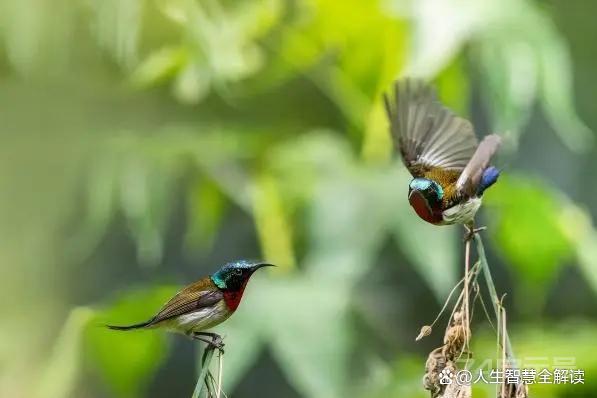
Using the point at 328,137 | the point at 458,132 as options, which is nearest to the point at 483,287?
the point at 458,132

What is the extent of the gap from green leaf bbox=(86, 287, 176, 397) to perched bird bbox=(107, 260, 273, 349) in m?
0.11

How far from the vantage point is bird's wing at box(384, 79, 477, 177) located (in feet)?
1.36

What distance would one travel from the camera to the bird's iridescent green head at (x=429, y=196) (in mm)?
390

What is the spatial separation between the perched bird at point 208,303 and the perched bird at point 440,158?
101 millimetres

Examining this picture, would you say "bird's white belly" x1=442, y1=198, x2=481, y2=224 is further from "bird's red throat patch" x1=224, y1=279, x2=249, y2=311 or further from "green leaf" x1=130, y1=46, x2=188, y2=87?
"green leaf" x1=130, y1=46, x2=188, y2=87

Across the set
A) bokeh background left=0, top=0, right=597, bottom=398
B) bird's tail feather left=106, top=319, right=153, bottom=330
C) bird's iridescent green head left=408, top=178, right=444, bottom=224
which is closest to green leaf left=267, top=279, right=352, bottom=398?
bokeh background left=0, top=0, right=597, bottom=398

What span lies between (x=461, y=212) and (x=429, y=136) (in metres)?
0.05

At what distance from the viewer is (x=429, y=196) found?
391 mm

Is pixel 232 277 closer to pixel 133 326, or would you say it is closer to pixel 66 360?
pixel 133 326

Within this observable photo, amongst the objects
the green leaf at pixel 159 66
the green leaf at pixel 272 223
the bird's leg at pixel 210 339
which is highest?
the green leaf at pixel 159 66

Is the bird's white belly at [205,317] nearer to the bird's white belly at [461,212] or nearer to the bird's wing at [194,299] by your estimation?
the bird's wing at [194,299]

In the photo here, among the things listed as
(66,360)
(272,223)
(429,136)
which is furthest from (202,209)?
(429,136)

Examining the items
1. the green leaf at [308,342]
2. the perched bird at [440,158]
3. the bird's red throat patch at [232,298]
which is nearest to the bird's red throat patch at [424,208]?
the perched bird at [440,158]

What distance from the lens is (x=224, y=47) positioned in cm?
64
